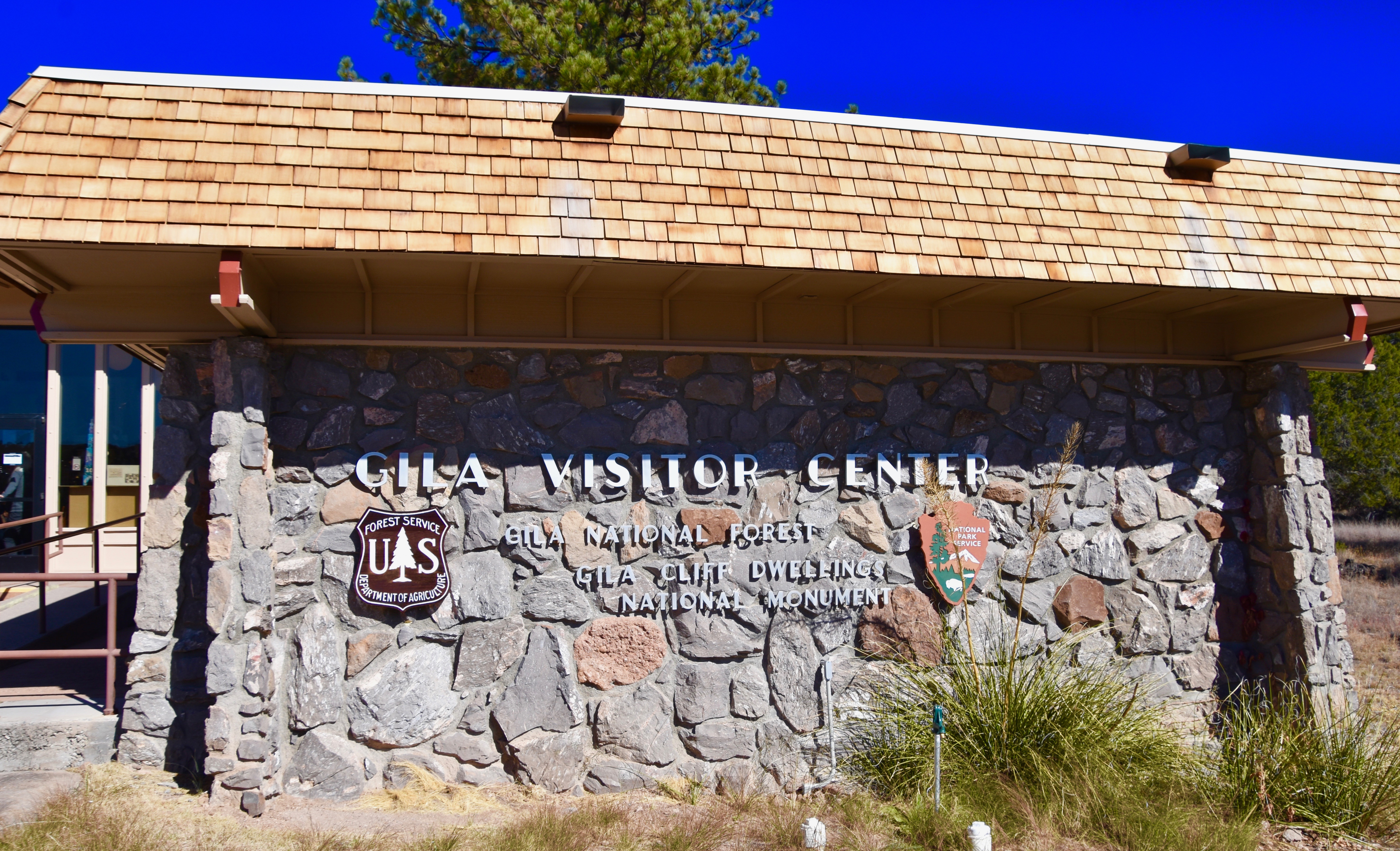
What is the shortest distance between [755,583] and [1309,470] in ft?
12.7

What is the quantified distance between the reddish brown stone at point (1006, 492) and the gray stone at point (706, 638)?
1.89 metres

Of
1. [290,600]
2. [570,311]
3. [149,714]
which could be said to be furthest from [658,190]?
[149,714]

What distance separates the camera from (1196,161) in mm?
5980

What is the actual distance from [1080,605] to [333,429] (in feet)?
15.8

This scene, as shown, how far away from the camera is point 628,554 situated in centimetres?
548

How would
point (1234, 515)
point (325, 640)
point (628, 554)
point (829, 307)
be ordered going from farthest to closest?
1. point (1234, 515)
2. point (829, 307)
3. point (628, 554)
4. point (325, 640)

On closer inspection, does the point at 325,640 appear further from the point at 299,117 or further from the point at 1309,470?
the point at 1309,470

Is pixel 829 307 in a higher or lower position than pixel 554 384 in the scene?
higher

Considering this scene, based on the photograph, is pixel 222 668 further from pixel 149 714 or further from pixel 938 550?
pixel 938 550

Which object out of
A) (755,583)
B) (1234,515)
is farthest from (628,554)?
(1234,515)

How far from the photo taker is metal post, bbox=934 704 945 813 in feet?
14.7

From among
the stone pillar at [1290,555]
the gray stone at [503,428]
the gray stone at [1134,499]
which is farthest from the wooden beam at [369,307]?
the stone pillar at [1290,555]

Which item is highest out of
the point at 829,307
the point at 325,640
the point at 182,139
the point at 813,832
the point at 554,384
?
the point at 182,139

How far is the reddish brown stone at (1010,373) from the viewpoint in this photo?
613 cm
